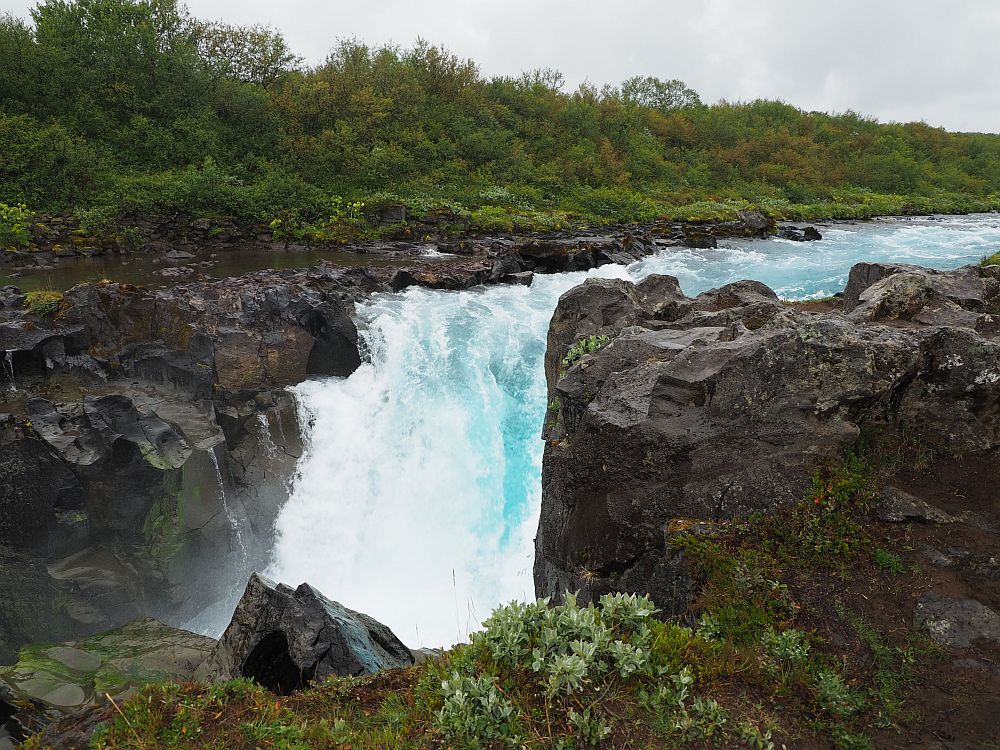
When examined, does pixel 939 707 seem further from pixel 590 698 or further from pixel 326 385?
pixel 326 385

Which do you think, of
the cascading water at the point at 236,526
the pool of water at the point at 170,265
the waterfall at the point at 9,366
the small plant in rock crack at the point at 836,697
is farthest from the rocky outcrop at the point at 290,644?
the pool of water at the point at 170,265

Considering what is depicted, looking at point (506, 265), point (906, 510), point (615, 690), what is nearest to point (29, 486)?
point (615, 690)

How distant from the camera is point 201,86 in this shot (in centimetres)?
4088

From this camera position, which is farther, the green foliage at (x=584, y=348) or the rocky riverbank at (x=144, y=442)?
the rocky riverbank at (x=144, y=442)

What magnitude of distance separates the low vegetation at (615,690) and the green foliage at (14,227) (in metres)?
27.3

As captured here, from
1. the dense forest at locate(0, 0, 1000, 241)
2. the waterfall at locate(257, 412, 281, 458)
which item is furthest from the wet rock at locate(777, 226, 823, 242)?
Answer: the waterfall at locate(257, 412, 281, 458)

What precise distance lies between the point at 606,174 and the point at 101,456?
50.2m

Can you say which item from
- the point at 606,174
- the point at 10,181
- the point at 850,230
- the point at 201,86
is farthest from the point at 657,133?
the point at 10,181

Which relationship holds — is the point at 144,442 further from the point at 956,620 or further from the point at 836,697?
the point at 956,620

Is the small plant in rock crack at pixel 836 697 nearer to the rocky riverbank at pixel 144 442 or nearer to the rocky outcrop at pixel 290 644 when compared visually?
the rocky outcrop at pixel 290 644

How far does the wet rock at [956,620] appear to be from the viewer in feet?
14.9

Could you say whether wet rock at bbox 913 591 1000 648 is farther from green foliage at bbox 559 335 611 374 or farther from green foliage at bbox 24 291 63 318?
green foliage at bbox 24 291 63 318

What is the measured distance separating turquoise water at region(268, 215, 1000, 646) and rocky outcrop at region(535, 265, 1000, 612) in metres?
4.38

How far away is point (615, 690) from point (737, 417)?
3.43 meters
